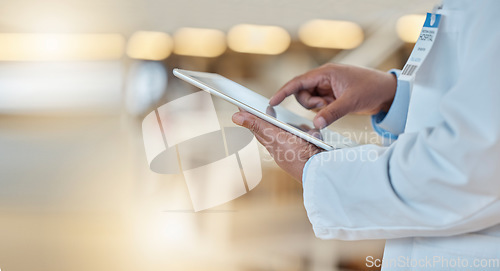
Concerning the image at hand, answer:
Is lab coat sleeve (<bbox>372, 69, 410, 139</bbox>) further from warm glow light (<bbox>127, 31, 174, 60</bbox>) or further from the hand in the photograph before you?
warm glow light (<bbox>127, 31, 174, 60</bbox>)

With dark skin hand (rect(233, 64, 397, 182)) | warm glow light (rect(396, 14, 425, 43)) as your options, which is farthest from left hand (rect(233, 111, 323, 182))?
warm glow light (rect(396, 14, 425, 43))

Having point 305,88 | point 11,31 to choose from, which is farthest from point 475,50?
point 11,31

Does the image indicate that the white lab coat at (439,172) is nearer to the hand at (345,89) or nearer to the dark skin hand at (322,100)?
the dark skin hand at (322,100)

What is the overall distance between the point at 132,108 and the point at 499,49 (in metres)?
1.13

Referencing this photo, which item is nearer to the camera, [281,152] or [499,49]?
[499,49]

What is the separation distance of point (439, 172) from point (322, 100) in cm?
34

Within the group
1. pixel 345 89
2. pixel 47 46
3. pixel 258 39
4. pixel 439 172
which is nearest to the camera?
pixel 439 172

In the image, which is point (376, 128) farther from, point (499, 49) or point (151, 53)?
point (151, 53)

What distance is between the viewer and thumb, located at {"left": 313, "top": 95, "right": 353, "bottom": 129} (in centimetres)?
57

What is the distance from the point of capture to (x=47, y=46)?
1265 millimetres

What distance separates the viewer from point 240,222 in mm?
1449

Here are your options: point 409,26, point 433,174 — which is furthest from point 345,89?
point 409,26

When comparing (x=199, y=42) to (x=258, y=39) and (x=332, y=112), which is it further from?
(x=332, y=112)

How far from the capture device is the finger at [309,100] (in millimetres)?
691
